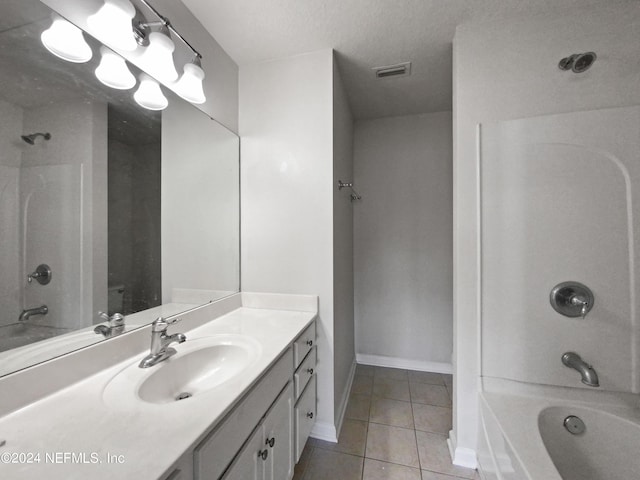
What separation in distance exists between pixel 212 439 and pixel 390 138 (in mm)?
2573

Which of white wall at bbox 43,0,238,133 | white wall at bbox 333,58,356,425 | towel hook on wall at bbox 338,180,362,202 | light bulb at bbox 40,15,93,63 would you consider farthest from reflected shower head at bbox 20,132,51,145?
towel hook on wall at bbox 338,180,362,202

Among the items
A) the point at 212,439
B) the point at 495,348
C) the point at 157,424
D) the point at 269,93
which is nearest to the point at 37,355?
the point at 157,424

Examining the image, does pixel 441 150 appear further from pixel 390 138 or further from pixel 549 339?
pixel 549 339

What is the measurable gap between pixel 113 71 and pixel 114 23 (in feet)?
0.53

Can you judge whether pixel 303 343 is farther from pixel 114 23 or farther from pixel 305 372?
pixel 114 23

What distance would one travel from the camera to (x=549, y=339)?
1.21m

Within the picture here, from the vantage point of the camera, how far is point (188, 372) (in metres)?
0.98

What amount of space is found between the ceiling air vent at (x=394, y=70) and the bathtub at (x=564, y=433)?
2086 millimetres

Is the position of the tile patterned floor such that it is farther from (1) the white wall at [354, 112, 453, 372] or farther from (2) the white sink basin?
(2) the white sink basin

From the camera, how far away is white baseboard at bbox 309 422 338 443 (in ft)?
4.91

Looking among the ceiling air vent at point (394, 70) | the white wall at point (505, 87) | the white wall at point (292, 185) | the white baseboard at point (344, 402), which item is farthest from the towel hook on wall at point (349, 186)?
the white baseboard at point (344, 402)

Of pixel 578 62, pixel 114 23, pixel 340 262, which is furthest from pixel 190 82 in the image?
pixel 578 62

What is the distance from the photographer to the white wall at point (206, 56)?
33.5 inches

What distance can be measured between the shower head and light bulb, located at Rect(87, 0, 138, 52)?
1961mm
